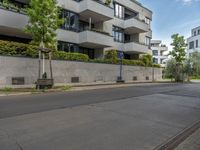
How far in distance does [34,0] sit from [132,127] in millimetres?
13002

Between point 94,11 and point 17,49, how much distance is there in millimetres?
10498

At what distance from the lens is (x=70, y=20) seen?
21.4 metres

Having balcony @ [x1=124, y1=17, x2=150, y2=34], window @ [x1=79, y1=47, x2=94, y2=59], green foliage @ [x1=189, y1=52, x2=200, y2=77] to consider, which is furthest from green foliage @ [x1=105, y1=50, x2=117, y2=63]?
green foliage @ [x1=189, y1=52, x2=200, y2=77]

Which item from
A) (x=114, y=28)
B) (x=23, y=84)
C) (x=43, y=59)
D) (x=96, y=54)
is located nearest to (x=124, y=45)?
(x=114, y=28)

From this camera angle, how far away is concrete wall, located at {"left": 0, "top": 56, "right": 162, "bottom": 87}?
14065mm

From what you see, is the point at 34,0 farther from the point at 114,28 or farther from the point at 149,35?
the point at 149,35

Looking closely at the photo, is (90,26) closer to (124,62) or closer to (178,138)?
(124,62)

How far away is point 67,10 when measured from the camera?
21016 mm

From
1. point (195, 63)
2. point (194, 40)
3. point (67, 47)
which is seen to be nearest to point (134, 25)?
point (67, 47)

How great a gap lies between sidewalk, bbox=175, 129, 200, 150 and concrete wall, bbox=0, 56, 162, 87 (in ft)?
43.4

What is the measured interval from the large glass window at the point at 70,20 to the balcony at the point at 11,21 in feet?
16.3

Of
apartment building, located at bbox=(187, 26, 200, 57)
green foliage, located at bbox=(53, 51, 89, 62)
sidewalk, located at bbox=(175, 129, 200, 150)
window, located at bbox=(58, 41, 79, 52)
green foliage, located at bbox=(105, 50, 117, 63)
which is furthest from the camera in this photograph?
apartment building, located at bbox=(187, 26, 200, 57)

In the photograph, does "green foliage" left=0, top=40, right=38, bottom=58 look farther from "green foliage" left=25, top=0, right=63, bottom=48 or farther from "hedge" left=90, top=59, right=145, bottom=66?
"hedge" left=90, top=59, right=145, bottom=66

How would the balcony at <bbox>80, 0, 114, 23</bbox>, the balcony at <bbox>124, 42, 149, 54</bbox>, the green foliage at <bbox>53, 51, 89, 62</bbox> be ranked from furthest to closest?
the balcony at <bbox>124, 42, 149, 54</bbox> → the balcony at <bbox>80, 0, 114, 23</bbox> → the green foliage at <bbox>53, 51, 89, 62</bbox>
